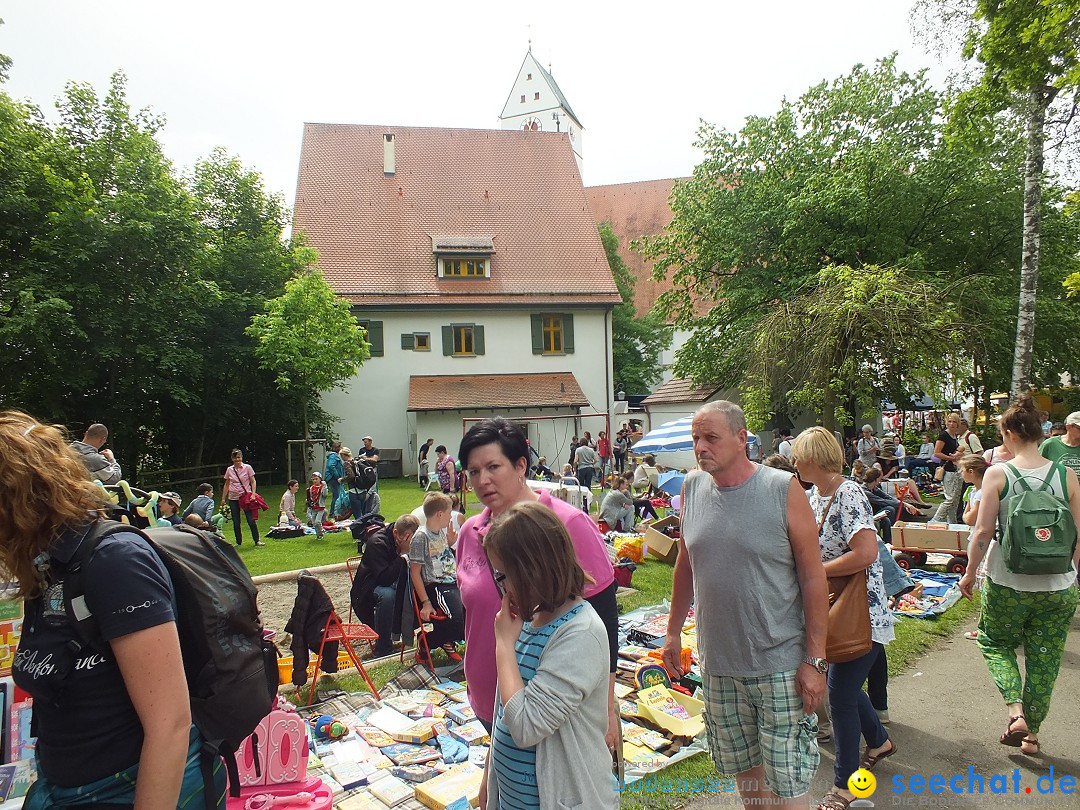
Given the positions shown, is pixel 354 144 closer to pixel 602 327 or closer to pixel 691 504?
pixel 602 327

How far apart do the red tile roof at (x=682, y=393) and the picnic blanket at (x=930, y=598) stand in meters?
17.2

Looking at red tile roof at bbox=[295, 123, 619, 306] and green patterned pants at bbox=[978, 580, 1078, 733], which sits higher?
red tile roof at bbox=[295, 123, 619, 306]

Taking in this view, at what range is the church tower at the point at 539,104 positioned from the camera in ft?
204

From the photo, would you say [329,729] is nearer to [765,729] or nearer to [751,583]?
[765,729]

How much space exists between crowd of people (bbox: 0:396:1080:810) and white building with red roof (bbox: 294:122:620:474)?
2227cm

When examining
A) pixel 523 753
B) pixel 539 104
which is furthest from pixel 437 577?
pixel 539 104

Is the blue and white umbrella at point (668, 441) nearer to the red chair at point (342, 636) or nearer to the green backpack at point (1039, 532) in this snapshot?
the red chair at point (342, 636)

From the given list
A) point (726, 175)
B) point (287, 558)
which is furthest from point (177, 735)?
point (726, 175)

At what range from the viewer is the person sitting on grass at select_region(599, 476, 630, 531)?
1116cm

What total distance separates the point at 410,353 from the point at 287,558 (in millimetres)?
16548

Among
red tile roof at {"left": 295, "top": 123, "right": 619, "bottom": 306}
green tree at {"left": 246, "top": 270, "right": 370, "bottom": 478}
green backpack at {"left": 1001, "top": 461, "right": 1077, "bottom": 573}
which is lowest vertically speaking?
green backpack at {"left": 1001, "top": 461, "right": 1077, "bottom": 573}

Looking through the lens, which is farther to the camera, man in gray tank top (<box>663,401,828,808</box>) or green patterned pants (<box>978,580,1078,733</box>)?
green patterned pants (<box>978,580,1078,733</box>)

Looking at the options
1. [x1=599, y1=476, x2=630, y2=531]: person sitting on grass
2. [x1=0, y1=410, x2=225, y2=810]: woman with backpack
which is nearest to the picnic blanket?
[x1=599, y1=476, x2=630, y2=531]: person sitting on grass

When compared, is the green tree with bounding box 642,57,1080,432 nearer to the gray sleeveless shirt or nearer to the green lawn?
the green lawn
